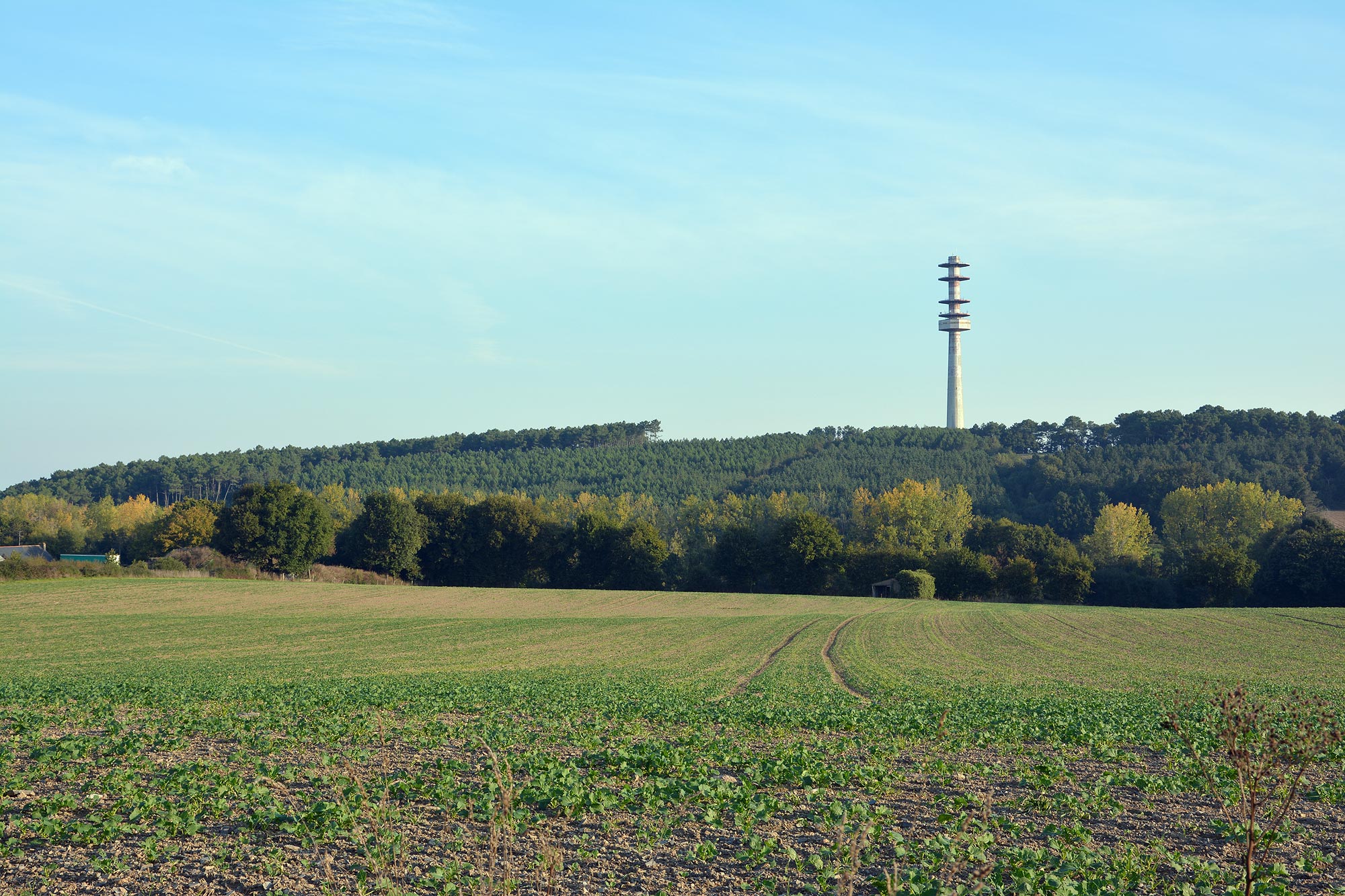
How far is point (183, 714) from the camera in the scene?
61.5ft

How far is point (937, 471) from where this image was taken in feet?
566

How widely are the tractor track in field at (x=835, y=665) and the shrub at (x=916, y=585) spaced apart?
23.5m

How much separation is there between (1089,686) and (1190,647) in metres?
19.7

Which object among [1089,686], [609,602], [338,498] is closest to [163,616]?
[609,602]

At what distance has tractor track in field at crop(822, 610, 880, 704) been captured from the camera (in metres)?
25.7

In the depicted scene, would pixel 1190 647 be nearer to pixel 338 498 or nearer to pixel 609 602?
pixel 609 602

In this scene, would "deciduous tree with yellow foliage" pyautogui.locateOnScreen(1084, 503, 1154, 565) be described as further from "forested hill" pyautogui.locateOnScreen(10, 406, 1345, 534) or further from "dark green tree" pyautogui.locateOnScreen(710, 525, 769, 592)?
"dark green tree" pyautogui.locateOnScreen(710, 525, 769, 592)

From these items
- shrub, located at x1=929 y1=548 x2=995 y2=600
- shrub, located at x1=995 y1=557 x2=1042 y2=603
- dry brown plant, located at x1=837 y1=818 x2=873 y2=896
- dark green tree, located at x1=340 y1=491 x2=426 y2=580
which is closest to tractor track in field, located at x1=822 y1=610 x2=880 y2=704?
dry brown plant, located at x1=837 y1=818 x2=873 y2=896

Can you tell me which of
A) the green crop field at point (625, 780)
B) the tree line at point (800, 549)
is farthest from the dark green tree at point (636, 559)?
the green crop field at point (625, 780)

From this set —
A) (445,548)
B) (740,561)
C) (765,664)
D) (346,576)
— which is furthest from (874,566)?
(765,664)

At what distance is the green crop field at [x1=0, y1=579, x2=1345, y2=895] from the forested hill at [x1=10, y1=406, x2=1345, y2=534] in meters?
116

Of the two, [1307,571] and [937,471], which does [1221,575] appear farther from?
[937,471]

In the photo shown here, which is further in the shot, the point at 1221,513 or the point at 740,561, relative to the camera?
the point at 1221,513

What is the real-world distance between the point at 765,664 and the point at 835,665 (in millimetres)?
2689
